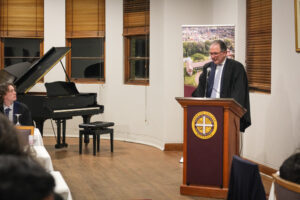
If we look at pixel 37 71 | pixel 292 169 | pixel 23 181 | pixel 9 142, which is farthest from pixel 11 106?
pixel 23 181

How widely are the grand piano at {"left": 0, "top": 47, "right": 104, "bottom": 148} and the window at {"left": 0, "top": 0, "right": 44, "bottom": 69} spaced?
1.60m

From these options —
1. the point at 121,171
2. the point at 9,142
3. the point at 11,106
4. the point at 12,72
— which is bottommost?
the point at 121,171

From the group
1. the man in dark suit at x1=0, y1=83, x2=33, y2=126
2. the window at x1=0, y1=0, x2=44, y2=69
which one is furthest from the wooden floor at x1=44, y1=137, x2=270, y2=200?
the window at x1=0, y1=0, x2=44, y2=69

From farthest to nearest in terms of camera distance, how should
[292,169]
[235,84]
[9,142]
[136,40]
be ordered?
[136,40]
[235,84]
[292,169]
[9,142]

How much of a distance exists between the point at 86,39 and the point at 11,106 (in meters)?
3.99

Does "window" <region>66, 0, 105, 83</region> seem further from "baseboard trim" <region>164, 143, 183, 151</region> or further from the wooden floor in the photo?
"baseboard trim" <region>164, 143, 183, 151</region>

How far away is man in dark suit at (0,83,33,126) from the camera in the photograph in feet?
18.6

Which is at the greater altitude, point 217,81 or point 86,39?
point 86,39

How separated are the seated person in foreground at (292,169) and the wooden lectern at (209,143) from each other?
2.71m

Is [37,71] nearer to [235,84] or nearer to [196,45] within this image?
[196,45]

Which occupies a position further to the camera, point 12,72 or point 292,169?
point 12,72

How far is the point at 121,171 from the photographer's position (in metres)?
6.40

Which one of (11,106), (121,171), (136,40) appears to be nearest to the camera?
(11,106)

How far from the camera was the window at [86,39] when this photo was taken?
9.28 metres
